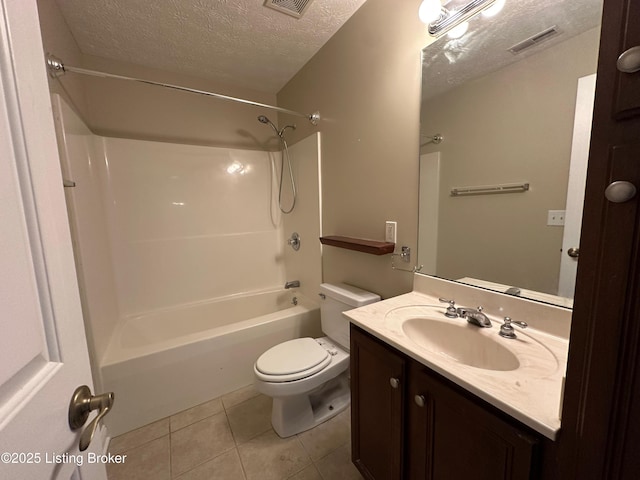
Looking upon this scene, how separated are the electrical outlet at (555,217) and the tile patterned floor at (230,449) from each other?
1416mm

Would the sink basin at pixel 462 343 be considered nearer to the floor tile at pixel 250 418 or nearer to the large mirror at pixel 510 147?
the large mirror at pixel 510 147

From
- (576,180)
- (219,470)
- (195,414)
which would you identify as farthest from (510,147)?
(195,414)

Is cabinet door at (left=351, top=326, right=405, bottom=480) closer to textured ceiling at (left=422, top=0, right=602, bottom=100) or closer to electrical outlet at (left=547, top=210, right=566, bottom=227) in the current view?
electrical outlet at (left=547, top=210, right=566, bottom=227)

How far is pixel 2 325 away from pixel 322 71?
2031 millimetres

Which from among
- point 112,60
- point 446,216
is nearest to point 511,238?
point 446,216

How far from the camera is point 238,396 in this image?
1776 mm

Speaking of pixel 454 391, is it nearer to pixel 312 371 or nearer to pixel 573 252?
pixel 573 252

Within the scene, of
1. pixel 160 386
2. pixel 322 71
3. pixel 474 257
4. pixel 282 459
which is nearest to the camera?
pixel 474 257

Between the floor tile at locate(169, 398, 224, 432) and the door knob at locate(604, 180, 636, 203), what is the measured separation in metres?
2.07

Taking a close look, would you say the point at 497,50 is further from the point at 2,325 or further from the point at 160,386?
the point at 160,386

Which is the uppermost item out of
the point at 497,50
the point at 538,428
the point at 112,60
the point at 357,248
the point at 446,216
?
the point at 112,60

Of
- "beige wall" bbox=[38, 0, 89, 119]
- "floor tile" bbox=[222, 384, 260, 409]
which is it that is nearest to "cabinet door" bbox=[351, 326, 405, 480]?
"floor tile" bbox=[222, 384, 260, 409]

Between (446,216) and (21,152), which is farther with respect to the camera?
(446,216)

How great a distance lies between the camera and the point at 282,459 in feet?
4.30
